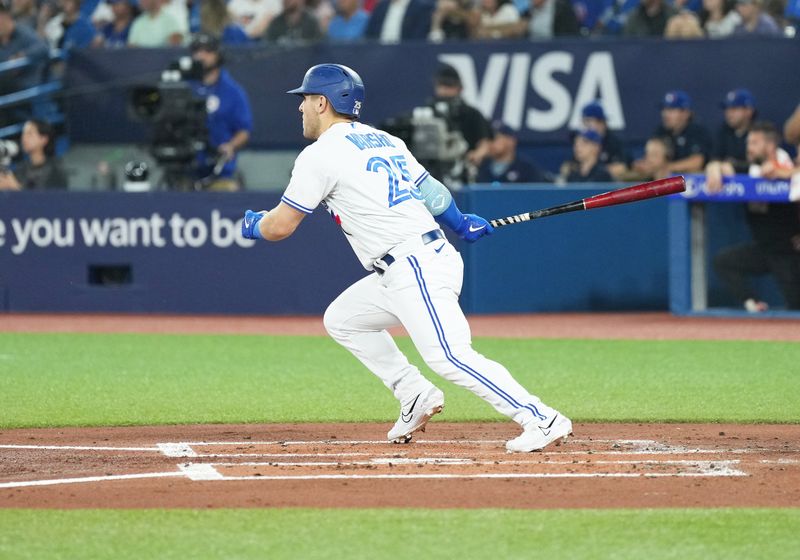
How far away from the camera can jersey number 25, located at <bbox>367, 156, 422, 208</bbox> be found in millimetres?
7109

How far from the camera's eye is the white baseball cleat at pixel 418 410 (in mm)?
7562

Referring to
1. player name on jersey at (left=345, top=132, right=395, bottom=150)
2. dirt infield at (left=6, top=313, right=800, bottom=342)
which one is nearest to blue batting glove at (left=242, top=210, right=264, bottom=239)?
player name on jersey at (left=345, top=132, right=395, bottom=150)

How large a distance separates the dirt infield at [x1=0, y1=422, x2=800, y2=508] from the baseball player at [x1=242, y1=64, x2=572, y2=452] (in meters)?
0.30

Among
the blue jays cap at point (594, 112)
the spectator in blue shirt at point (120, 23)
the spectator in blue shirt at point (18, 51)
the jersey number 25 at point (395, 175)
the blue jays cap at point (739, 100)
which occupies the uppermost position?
the spectator in blue shirt at point (120, 23)

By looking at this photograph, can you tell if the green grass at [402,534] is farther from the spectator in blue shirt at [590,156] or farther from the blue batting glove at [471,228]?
the spectator in blue shirt at [590,156]

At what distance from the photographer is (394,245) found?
23.4 feet

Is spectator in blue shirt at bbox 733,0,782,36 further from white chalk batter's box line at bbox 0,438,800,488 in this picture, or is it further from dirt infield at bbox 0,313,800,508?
white chalk batter's box line at bbox 0,438,800,488

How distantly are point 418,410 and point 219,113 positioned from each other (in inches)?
344

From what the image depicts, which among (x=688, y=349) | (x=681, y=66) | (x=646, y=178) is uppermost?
(x=681, y=66)

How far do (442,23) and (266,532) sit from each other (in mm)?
11998

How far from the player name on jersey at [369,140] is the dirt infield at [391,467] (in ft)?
4.83

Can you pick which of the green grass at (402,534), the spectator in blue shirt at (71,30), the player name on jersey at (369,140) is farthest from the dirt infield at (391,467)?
the spectator in blue shirt at (71,30)

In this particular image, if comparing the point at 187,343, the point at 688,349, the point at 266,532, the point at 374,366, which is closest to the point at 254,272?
the point at 187,343

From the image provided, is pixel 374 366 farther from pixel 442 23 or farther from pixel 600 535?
pixel 442 23
